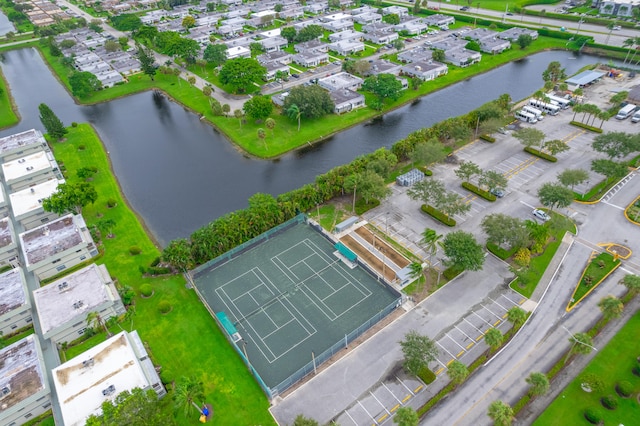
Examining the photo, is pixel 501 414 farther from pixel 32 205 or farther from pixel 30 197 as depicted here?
pixel 30 197

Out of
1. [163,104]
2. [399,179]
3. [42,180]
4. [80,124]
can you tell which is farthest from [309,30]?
[42,180]

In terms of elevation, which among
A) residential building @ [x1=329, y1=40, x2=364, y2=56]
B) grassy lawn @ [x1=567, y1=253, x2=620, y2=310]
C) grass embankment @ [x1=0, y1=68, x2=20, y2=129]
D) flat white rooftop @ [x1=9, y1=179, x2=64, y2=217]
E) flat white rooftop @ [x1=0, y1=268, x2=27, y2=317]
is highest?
residential building @ [x1=329, y1=40, x2=364, y2=56]

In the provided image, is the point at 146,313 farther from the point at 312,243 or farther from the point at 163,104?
the point at 163,104

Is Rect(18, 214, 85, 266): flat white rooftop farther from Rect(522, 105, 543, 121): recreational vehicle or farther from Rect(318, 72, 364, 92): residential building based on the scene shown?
Rect(522, 105, 543, 121): recreational vehicle

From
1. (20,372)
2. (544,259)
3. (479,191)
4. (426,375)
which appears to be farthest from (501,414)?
(20,372)

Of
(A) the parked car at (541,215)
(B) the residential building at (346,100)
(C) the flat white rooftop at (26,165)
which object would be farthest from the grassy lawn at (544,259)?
(C) the flat white rooftop at (26,165)

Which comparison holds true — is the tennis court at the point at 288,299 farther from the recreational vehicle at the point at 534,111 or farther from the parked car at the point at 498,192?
the recreational vehicle at the point at 534,111

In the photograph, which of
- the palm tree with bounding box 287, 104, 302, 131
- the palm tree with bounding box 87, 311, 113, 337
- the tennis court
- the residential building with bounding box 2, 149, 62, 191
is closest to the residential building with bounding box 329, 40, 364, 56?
the palm tree with bounding box 287, 104, 302, 131
